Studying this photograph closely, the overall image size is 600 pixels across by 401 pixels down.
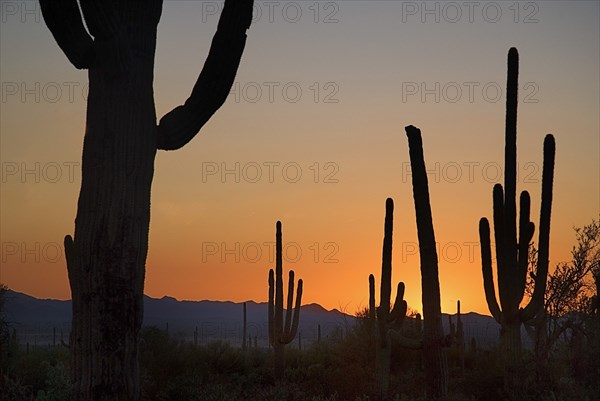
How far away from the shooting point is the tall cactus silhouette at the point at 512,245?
16031 millimetres

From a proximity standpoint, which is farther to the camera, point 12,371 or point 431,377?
point 12,371

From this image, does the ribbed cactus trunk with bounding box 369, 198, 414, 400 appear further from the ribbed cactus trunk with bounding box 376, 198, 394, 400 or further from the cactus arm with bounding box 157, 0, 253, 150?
the cactus arm with bounding box 157, 0, 253, 150

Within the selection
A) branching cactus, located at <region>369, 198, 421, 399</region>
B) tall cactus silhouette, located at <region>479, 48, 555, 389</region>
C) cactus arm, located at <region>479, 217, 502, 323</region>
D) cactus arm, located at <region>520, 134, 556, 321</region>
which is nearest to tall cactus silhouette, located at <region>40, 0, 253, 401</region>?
tall cactus silhouette, located at <region>479, 48, 555, 389</region>

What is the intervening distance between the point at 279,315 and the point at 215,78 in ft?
68.7

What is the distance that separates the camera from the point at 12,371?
2162 cm

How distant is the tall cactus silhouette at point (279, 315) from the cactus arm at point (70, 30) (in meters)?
20.5

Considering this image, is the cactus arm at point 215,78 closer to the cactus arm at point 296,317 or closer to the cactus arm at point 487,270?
the cactus arm at point 487,270

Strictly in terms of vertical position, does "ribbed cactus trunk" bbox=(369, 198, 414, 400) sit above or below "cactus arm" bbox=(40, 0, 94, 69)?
below

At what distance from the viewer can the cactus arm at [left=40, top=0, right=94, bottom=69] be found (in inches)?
278

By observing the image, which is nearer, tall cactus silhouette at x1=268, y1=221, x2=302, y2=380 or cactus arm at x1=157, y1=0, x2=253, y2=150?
cactus arm at x1=157, y1=0, x2=253, y2=150

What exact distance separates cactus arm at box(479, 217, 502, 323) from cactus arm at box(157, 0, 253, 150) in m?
10.4

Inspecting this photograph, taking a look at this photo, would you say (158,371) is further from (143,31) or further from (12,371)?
(143,31)

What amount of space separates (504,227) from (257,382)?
13645 millimetres

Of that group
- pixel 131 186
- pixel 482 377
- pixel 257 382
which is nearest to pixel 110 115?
pixel 131 186
